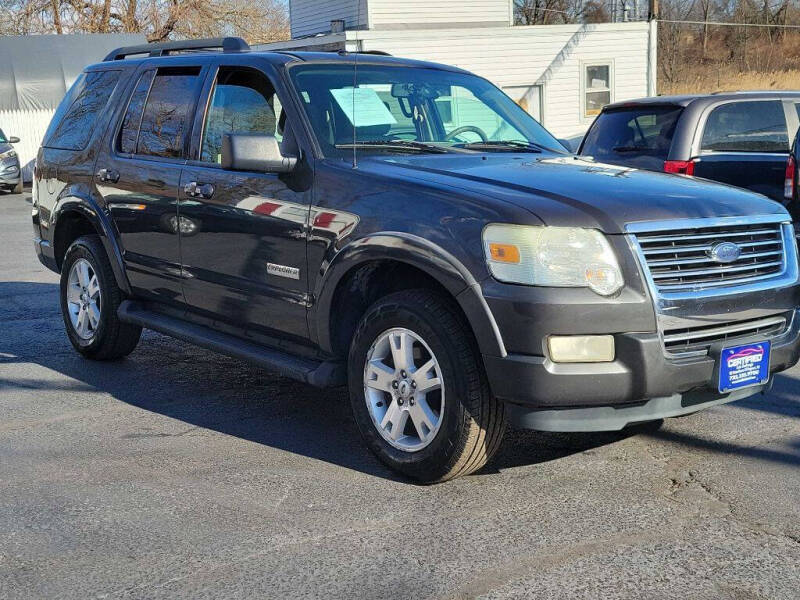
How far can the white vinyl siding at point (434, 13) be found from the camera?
26625mm

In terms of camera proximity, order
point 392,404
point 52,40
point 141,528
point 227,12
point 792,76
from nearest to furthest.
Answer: point 141,528 → point 392,404 → point 52,40 → point 792,76 → point 227,12

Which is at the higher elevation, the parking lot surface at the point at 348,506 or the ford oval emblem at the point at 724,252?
the ford oval emblem at the point at 724,252

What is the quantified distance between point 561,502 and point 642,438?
107 cm

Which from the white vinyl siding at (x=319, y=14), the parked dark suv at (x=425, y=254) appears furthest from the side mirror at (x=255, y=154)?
the white vinyl siding at (x=319, y=14)

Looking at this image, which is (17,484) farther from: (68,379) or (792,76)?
(792,76)

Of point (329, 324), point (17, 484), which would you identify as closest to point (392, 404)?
point (329, 324)

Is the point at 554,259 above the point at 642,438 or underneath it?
above

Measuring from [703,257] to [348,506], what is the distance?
178 centimetres

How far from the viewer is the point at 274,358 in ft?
17.3

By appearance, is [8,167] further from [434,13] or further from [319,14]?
[434,13]

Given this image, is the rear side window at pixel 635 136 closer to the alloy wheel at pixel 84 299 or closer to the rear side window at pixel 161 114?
the rear side window at pixel 161 114

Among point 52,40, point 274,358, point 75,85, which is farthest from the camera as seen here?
point 52,40

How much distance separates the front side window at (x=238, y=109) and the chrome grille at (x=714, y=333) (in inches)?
90.1

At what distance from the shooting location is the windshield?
5.28 metres
